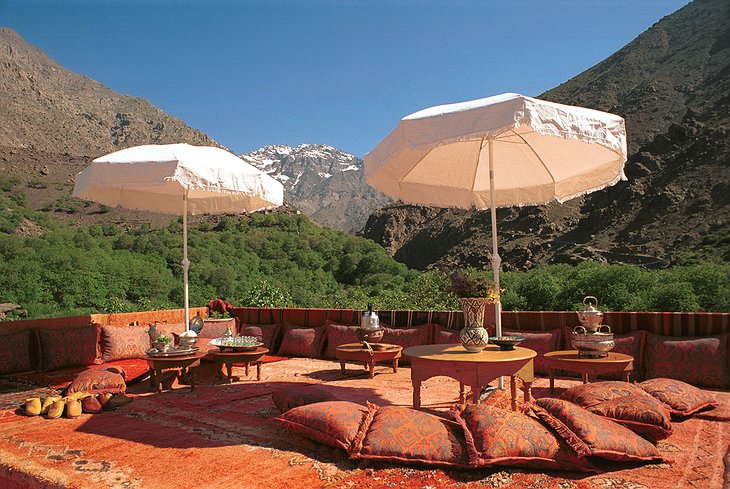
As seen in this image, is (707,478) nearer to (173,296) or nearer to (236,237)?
(173,296)

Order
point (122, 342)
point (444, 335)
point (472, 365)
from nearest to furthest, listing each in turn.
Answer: point (472, 365), point (444, 335), point (122, 342)

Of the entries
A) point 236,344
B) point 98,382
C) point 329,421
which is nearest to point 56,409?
point 98,382

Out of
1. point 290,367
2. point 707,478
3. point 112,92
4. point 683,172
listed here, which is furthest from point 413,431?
point 112,92

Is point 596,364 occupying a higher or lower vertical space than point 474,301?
lower

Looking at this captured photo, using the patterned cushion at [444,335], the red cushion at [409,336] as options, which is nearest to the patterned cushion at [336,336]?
the red cushion at [409,336]

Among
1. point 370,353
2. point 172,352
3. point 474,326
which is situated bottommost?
point 370,353

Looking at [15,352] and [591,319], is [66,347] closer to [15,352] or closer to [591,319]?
[15,352]

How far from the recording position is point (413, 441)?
3092mm

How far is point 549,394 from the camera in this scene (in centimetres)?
491

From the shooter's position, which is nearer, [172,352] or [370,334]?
[172,352]

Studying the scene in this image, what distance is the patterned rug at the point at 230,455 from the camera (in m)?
2.87

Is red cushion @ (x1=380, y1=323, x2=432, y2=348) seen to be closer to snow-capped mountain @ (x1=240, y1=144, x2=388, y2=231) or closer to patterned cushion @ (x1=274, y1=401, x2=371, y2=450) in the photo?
patterned cushion @ (x1=274, y1=401, x2=371, y2=450)

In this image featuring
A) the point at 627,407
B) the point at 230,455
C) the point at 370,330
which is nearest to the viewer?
the point at 230,455

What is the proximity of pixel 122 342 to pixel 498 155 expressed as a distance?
188 inches
